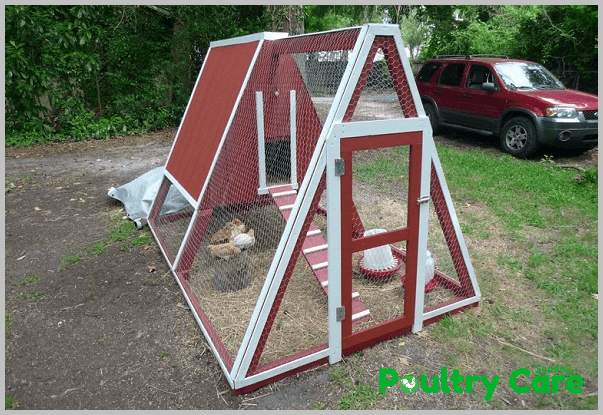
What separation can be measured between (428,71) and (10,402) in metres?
9.22

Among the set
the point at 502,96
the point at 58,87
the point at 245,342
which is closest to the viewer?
the point at 245,342

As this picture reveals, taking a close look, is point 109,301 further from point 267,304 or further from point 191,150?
point 267,304

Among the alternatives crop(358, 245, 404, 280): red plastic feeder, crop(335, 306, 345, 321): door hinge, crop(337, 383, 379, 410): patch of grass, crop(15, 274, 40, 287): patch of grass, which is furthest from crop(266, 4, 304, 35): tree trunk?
crop(337, 383, 379, 410): patch of grass

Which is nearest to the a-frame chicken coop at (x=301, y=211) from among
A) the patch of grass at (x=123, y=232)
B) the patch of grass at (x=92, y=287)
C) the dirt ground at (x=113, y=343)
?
the dirt ground at (x=113, y=343)

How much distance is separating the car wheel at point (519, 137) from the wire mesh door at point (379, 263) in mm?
4458

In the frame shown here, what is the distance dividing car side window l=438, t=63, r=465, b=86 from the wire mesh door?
5.70 metres

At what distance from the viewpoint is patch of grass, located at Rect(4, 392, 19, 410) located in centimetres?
250

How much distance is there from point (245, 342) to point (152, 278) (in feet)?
5.67

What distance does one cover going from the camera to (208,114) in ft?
13.1

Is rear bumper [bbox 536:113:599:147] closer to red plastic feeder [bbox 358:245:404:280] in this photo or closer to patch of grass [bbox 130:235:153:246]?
red plastic feeder [bbox 358:245:404:280]

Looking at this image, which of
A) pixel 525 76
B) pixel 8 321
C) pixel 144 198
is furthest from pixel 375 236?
pixel 525 76

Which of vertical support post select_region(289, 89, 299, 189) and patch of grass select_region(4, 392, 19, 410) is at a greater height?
vertical support post select_region(289, 89, 299, 189)

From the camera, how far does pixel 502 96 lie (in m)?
7.63

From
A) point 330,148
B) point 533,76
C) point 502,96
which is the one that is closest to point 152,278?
point 330,148
